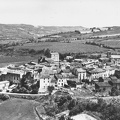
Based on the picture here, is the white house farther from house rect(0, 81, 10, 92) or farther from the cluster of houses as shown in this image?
house rect(0, 81, 10, 92)

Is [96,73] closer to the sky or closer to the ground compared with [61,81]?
closer to the sky

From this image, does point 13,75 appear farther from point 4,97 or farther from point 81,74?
point 81,74

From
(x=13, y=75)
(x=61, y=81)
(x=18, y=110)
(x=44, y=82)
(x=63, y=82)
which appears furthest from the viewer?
(x=13, y=75)

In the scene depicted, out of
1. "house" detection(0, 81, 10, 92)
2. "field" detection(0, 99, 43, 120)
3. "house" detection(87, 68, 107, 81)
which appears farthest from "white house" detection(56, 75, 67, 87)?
"house" detection(0, 81, 10, 92)

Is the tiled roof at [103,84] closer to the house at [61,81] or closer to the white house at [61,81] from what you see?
the house at [61,81]

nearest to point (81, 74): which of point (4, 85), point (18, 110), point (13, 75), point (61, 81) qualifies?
point (61, 81)

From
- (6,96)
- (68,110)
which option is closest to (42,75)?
(6,96)

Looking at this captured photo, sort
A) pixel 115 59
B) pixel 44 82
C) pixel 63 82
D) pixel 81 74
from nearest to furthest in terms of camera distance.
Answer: pixel 44 82, pixel 63 82, pixel 81 74, pixel 115 59

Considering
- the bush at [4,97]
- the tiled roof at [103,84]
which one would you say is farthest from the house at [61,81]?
the bush at [4,97]
